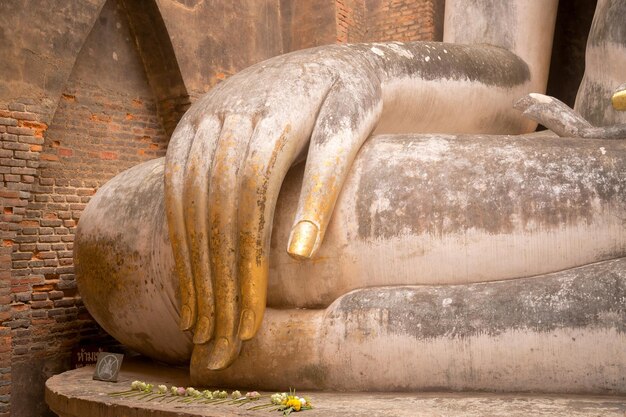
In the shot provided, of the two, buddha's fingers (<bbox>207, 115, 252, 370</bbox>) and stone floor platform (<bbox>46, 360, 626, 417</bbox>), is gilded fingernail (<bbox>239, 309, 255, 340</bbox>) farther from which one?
stone floor platform (<bbox>46, 360, 626, 417</bbox>)

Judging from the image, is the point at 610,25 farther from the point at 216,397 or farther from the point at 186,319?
the point at 216,397

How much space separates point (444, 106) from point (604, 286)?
4.83 feet

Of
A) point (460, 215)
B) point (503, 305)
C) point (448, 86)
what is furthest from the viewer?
point (448, 86)

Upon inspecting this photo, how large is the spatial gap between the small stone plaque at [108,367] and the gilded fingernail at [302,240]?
1.19 m

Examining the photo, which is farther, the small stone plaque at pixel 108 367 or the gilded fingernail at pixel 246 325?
the small stone plaque at pixel 108 367

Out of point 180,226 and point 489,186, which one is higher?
point 489,186

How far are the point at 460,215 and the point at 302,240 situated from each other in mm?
578

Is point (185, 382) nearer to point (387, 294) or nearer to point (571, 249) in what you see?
point (387, 294)

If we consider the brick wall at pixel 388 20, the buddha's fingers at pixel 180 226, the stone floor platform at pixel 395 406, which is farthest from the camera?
the brick wall at pixel 388 20

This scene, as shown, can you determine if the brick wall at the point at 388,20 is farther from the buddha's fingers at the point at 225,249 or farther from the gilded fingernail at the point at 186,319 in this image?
the gilded fingernail at the point at 186,319

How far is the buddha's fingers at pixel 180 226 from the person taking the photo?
3010 mm

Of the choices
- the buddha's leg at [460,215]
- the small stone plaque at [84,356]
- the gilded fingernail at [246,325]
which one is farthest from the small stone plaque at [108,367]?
the small stone plaque at [84,356]

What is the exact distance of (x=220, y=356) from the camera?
9.49ft

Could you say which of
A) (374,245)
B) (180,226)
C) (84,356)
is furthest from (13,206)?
(374,245)
